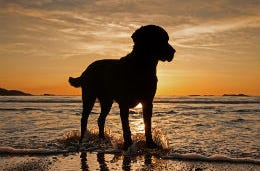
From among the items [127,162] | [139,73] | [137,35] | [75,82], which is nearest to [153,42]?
[137,35]

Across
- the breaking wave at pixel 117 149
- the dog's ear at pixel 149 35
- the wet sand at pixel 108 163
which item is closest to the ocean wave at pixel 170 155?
→ the breaking wave at pixel 117 149

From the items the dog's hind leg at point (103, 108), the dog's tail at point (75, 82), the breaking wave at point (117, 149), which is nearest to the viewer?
the breaking wave at point (117, 149)

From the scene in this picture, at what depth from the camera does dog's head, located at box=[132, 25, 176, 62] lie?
5.89 metres

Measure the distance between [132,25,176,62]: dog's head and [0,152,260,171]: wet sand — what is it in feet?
5.46

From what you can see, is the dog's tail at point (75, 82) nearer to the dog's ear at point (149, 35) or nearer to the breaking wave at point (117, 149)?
the breaking wave at point (117, 149)

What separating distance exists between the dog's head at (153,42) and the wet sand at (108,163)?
166 cm

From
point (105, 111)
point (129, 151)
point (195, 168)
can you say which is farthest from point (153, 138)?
point (195, 168)

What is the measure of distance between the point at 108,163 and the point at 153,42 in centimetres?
207

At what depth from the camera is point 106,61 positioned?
23.4ft

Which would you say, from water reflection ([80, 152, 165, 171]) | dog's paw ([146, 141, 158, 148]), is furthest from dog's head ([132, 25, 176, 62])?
water reflection ([80, 152, 165, 171])

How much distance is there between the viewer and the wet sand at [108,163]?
16.1 ft

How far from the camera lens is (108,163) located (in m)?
5.22

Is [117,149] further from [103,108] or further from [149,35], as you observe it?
[149,35]

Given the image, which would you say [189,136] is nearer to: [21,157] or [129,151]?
[129,151]
